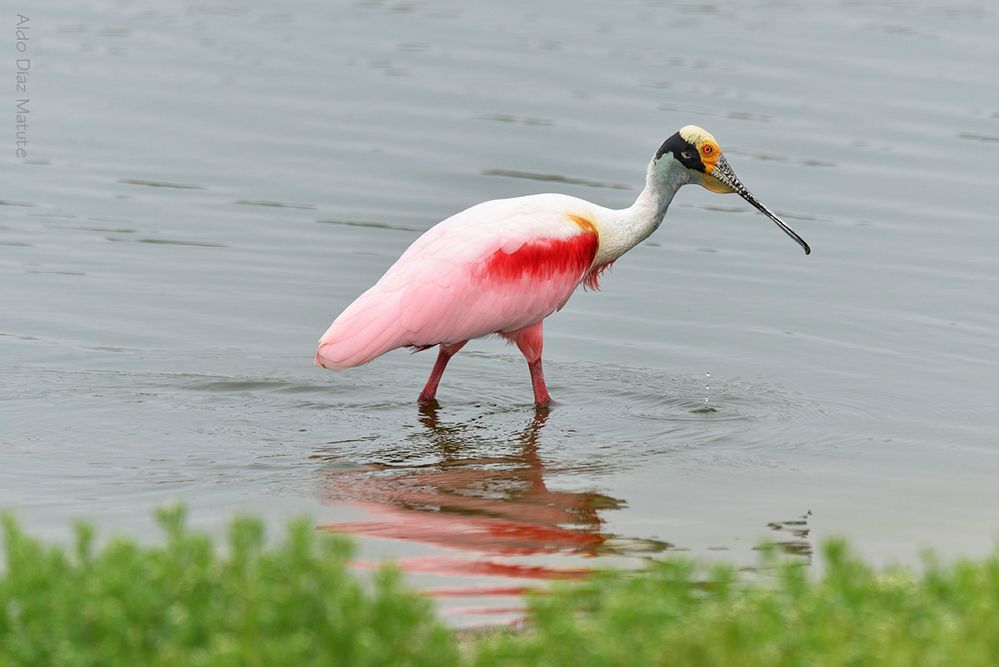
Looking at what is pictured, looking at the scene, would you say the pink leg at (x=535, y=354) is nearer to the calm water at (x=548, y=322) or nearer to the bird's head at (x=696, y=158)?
the calm water at (x=548, y=322)

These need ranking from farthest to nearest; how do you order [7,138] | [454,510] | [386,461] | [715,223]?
[7,138] < [715,223] < [386,461] < [454,510]

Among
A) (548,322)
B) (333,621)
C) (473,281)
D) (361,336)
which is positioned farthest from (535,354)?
(333,621)

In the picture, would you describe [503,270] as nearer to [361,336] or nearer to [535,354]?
[535,354]

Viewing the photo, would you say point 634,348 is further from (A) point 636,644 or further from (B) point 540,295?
(A) point 636,644

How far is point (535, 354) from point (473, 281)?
811 millimetres

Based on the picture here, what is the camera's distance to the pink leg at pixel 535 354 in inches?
435

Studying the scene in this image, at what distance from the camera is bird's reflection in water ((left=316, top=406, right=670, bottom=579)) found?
8.09 meters

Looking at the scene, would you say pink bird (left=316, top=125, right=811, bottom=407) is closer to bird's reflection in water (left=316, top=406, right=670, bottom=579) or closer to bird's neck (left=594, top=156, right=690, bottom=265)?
bird's neck (left=594, top=156, right=690, bottom=265)

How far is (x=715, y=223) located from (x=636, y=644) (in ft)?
35.0

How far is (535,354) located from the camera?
1112 cm

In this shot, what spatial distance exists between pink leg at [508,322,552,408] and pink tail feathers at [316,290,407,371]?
1.06 meters

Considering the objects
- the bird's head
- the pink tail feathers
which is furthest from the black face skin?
the pink tail feathers

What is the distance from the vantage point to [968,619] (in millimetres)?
5293

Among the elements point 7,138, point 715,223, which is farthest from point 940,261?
point 7,138
